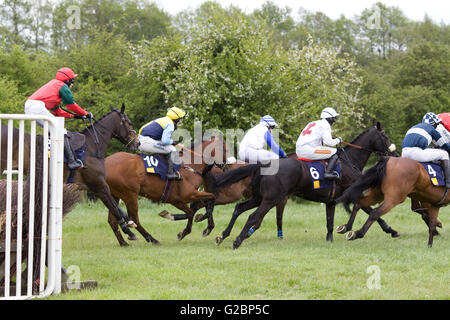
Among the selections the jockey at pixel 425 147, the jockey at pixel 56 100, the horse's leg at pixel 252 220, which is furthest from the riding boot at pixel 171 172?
the jockey at pixel 425 147

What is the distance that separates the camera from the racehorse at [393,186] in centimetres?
968

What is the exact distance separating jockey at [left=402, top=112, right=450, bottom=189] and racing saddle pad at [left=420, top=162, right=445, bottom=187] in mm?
64

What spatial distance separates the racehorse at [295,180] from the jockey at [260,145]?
9.3 inches

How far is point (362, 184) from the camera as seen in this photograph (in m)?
9.80

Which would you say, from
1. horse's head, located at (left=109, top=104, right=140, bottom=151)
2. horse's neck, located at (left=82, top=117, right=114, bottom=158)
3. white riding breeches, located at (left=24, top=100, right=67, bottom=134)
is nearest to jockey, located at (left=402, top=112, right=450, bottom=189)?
horse's head, located at (left=109, top=104, right=140, bottom=151)

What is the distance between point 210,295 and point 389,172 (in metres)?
4.75

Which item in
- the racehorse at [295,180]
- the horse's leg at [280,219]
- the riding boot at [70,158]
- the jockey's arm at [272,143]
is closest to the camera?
the riding boot at [70,158]

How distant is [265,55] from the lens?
2316 centimetres

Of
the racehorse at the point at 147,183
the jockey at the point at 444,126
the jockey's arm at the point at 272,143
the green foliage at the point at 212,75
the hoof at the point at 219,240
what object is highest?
the green foliage at the point at 212,75

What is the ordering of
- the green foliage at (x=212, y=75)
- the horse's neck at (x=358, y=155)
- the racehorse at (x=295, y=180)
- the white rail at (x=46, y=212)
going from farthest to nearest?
the green foliage at (x=212, y=75) < the horse's neck at (x=358, y=155) < the racehorse at (x=295, y=180) < the white rail at (x=46, y=212)

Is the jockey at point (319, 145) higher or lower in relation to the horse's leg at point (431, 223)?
higher

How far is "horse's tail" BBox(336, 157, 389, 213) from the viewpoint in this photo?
9758 mm

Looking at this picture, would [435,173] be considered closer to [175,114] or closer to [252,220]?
[252,220]

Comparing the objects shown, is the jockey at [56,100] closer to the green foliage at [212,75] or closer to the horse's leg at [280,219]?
the horse's leg at [280,219]
